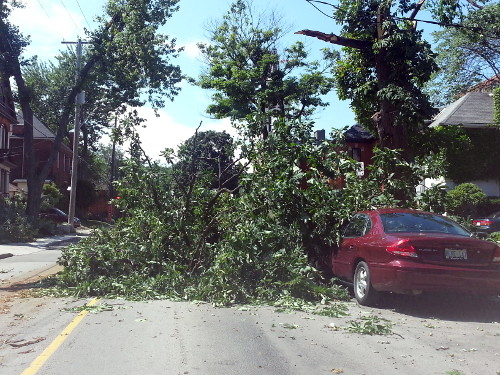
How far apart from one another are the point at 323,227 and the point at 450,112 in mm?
25577

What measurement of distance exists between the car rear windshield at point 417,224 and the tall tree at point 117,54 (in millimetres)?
23506

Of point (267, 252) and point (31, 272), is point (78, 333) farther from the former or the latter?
point (31, 272)

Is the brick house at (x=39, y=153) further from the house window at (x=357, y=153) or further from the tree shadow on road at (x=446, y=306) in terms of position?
the tree shadow on road at (x=446, y=306)

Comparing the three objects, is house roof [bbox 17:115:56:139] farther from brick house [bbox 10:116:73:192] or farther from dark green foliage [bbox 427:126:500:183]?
dark green foliage [bbox 427:126:500:183]

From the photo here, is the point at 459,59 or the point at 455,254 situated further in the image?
the point at 459,59

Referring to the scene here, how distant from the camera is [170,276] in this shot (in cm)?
1028

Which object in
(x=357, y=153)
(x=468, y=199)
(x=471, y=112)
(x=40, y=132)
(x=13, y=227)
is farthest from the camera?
(x=40, y=132)

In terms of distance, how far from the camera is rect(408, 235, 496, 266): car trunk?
27.4 ft

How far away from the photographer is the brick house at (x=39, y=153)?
170 feet

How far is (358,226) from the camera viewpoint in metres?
9.98

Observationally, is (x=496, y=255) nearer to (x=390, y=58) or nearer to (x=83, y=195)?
(x=390, y=58)

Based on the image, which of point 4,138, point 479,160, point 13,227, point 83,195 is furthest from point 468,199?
point 83,195

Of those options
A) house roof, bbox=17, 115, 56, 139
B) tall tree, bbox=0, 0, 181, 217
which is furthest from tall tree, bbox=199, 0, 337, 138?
house roof, bbox=17, 115, 56, 139

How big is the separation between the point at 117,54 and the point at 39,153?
2823cm
